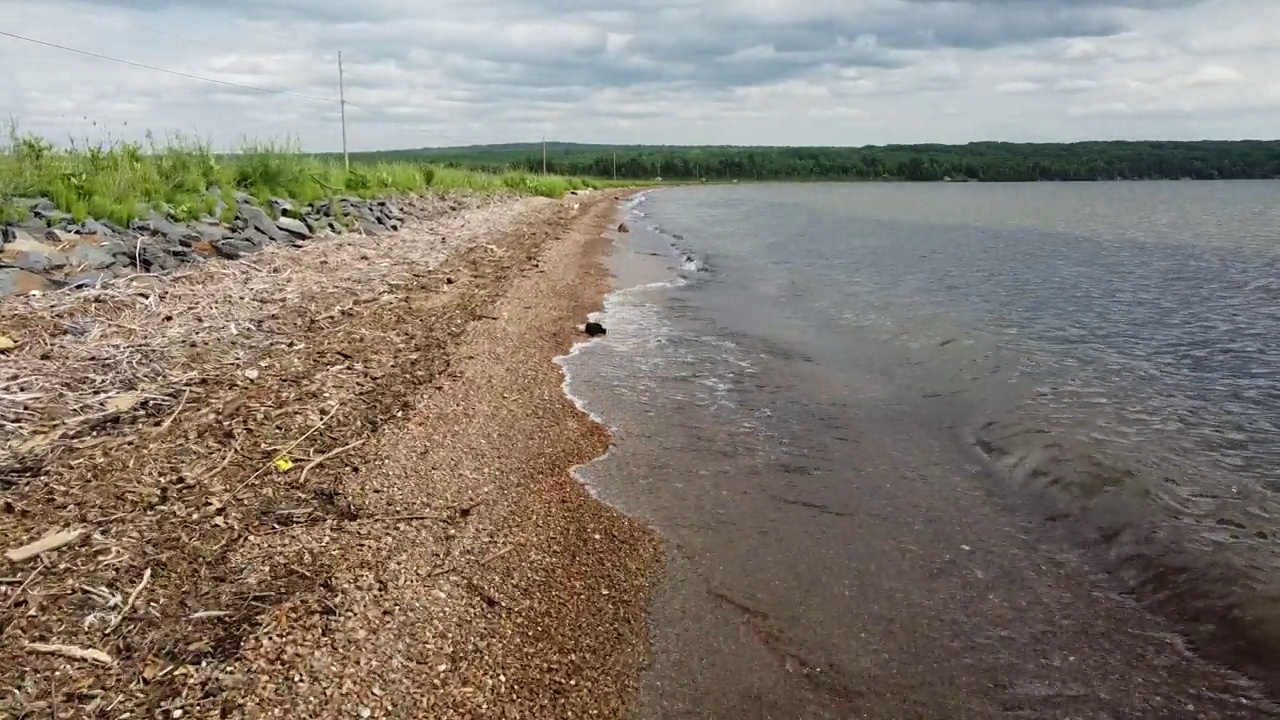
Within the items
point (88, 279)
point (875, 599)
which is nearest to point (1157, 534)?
point (875, 599)

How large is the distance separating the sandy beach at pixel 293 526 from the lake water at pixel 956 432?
2.95 feet

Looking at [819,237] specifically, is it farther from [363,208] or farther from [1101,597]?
[1101,597]

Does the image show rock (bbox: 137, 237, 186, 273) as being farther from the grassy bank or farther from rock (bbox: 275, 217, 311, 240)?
rock (bbox: 275, 217, 311, 240)

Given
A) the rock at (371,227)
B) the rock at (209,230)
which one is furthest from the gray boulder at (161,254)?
the rock at (371,227)

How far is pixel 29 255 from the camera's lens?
32.9 feet

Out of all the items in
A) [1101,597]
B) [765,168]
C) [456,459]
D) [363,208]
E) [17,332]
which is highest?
[765,168]

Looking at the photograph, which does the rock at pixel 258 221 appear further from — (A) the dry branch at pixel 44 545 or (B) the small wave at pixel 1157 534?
(B) the small wave at pixel 1157 534

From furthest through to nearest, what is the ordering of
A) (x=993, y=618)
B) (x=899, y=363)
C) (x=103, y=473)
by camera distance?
(x=899, y=363) < (x=103, y=473) < (x=993, y=618)

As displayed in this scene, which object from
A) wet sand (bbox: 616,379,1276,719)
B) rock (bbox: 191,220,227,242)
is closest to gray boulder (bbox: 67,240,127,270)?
rock (bbox: 191,220,227,242)

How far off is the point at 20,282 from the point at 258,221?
6.25 m

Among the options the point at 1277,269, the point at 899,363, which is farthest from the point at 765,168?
the point at 899,363

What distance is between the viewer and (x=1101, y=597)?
5.09m

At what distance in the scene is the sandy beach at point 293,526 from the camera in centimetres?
379

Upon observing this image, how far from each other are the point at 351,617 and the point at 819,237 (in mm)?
31239
